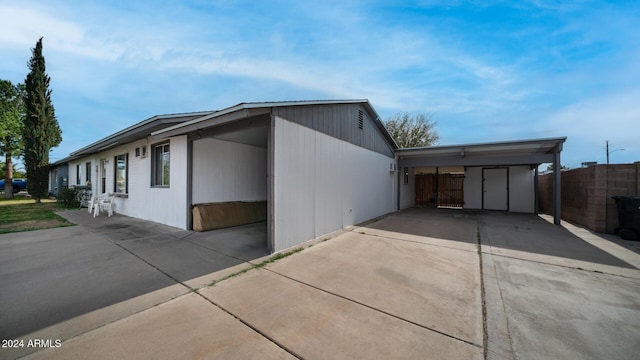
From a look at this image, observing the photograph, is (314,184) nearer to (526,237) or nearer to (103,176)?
(526,237)

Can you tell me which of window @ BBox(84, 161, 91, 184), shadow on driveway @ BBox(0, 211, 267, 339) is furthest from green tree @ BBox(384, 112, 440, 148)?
window @ BBox(84, 161, 91, 184)

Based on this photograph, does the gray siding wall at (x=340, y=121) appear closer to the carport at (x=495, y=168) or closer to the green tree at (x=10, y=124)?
the carport at (x=495, y=168)

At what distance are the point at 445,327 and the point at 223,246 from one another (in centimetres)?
424

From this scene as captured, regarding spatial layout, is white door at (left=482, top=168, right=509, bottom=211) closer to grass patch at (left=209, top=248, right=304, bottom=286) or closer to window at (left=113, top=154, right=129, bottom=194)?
grass patch at (left=209, top=248, right=304, bottom=286)

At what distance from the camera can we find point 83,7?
5.44 meters

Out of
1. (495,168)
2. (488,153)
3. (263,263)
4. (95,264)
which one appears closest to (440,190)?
(495,168)

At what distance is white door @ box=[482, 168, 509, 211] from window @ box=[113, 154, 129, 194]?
17.2m

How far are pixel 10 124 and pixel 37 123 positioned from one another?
306 inches

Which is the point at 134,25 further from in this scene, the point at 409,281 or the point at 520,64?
the point at 520,64

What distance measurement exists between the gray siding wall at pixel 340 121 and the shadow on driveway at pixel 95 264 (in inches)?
116

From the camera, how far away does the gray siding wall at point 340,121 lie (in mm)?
5191

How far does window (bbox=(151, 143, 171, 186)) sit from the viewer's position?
730 cm

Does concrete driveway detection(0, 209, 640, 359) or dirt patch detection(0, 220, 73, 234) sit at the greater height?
dirt patch detection(0, 220, 73, 234)

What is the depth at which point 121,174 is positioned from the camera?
384 inches
